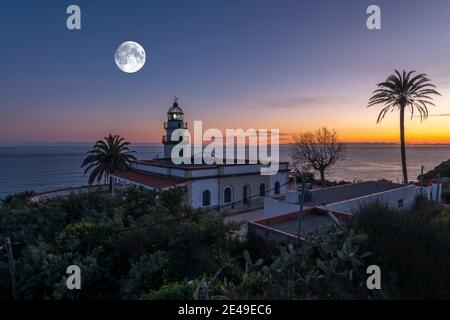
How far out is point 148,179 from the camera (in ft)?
77.2

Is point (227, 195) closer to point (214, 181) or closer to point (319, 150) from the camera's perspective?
point (214, 181)

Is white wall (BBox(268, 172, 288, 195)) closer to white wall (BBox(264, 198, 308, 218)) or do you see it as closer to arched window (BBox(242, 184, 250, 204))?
arched window (BBox(242, 184, 250, 204))

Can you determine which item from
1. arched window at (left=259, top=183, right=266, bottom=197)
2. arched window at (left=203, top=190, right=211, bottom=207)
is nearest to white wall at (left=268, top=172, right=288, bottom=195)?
arched window at (left=259, top=183, right=266, bottom=197)

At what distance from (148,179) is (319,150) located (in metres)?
20.5

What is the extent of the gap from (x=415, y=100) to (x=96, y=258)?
996 inches

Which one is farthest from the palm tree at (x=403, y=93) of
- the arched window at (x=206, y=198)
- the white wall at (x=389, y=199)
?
the arched window at (x=206, y=198)

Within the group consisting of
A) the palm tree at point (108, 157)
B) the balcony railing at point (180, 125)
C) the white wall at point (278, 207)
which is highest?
the balcony railing at point (180, 125)

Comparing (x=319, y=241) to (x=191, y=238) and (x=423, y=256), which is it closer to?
(x=423, y=256)

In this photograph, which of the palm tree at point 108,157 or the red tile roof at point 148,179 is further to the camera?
the palm tree at point 108,157

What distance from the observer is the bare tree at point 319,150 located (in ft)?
109

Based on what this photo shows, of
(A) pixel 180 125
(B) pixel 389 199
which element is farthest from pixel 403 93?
(A) pixel 180 125

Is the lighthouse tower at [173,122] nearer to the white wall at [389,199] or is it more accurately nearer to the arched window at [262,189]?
the arched window at [262,189]

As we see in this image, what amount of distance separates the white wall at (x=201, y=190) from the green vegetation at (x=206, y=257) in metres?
6.24

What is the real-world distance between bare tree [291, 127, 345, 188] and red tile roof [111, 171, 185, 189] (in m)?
17.3
